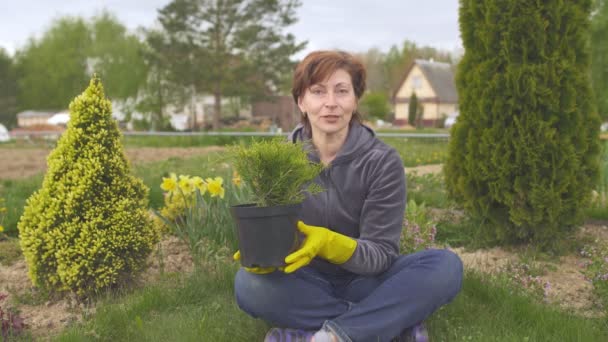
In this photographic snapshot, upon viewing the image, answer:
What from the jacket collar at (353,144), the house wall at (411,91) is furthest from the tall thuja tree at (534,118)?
the house wall at (411,91)

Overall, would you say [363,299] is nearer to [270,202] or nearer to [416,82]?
[270,202]

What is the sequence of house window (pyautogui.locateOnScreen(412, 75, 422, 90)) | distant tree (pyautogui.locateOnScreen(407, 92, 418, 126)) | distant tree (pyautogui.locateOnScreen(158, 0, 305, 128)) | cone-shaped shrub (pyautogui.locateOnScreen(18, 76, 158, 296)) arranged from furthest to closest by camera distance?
house window (pyautogui.locateOnScreen(412, 75, 422, 90)) < distant tree (pyautogui.locateOnScreen(407, 92, 418, 126)) < distant tree (pyautogui.locateOnScreen(158, 0, 305, 128)) < cone-shaped shrub (pyautogui.locateOnScreen(18, 76, 158, 296))

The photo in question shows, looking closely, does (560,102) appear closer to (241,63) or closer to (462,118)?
(462,118)

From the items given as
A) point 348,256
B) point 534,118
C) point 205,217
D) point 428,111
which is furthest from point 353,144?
point 428,111

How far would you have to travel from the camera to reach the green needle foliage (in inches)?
77.7

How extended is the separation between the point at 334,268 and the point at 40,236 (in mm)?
1632

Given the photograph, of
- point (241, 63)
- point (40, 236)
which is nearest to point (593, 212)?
point (40, 236)

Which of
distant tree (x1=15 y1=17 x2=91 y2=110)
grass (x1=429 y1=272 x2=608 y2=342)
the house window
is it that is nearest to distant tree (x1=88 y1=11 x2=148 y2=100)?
distant tree (x1=15 y1=17 x2=91 y2=110)

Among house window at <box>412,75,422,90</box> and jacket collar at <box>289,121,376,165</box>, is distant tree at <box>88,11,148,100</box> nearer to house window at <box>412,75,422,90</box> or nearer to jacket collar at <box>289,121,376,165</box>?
house window at <box>412,75,422,90</box>

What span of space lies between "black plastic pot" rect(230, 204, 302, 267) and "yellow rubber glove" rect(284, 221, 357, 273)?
0.14 ft

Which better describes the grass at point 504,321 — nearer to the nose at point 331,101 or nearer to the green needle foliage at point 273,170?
the green needle foliage at point 273,170

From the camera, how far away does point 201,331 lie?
7.74 ft

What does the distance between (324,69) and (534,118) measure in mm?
1977

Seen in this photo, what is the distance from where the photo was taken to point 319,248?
6.74 feet
